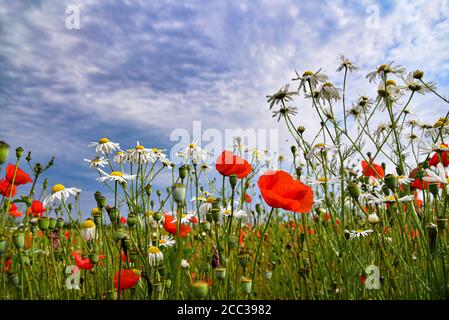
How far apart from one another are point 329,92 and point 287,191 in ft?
2.93

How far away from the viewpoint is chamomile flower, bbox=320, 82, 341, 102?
1.96m

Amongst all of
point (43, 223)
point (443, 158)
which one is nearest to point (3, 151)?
point (43, 223)

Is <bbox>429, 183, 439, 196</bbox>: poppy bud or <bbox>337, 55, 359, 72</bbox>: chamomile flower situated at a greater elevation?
<bbox>337, 55, 359, 72</bbox>: chamomile flower

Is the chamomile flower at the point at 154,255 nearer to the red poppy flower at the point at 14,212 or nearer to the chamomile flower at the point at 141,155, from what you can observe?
the chamomile flower at the point at 141,155

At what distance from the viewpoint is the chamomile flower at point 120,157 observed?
2137 millimetres

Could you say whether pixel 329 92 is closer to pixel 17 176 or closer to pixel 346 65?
pixel 346 65

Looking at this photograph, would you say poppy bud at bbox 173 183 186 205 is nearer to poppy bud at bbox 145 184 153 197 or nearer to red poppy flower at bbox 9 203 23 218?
poppy bud at bbox 145 184 153 197

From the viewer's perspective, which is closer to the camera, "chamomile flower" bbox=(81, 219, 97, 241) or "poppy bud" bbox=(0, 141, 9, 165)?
"poppy bud" bbox=(0, 141, 9, 165)

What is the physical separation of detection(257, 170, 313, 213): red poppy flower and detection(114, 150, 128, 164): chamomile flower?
110 cm

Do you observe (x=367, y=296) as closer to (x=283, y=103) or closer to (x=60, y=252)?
(x=283, y=103)

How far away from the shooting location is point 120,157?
220 centimetres

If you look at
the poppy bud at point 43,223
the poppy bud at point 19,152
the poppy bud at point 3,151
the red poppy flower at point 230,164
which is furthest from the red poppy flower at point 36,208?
the red poppy flower at point 230,164

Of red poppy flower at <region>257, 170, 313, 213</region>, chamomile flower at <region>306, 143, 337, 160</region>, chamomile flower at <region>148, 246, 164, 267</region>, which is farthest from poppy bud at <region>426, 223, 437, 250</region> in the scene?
chamomile flower at <region>148, 246, 164, 267</region>

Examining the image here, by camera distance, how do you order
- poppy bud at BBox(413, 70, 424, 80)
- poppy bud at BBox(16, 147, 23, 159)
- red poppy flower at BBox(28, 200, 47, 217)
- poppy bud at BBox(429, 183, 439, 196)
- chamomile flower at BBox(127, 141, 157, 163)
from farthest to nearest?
red poppy flower at BBox(28, 200, 47, 217) → chamomile flower at BBox(127, 141, 157, 163) → poppy bud at BBox(413, 70, 424, 80) → poppy bud at BBox(16, 147, 23, 159) → poppy bud at BBox(429, 183, 439, 196)
